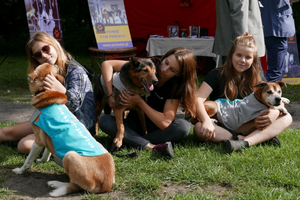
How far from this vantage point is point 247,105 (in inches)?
141

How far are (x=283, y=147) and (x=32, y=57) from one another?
2.93 metres

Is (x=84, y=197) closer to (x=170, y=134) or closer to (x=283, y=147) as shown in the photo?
(x=170, y=134)

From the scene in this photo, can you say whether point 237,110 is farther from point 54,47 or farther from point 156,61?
point 54,47

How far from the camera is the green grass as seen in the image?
257 cm

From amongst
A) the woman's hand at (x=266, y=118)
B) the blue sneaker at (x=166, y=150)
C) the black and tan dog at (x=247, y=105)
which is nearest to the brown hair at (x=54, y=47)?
the blue sneaker at (x=166, y=150)

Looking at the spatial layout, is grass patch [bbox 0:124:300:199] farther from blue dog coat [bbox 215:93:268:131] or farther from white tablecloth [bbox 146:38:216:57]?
white tablecloth [bbox 146:38:216:57]

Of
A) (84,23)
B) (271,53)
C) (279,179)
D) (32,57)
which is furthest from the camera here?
(84,23)

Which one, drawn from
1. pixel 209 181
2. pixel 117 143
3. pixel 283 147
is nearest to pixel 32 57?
pixel 117 143

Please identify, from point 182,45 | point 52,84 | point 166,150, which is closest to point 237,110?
point 166,150

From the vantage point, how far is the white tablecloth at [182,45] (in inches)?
334

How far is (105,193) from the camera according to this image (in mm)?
2561

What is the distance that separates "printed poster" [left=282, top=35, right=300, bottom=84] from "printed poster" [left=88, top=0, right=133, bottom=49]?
425cm

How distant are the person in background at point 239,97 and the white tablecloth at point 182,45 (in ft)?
15.4

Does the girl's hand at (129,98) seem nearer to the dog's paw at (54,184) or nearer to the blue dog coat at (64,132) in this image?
the blue dog coat at (64,132)
